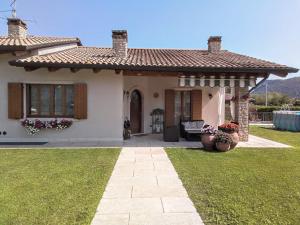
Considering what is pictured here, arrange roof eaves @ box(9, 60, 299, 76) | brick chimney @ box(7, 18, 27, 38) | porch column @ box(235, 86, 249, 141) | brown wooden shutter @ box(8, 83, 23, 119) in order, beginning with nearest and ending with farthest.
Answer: roof eaves @ box(9, 60, 299, 76)
brown wooden shutter @ box(8, 83, 23, 119)
porch column @ box(235, 86, 249, 141)
brick chimney @ box(7, 18, 27, 38)

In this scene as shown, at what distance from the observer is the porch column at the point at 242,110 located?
1500 cm

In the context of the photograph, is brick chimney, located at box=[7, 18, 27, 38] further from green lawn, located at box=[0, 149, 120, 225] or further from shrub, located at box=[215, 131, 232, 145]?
shrub, located at box=[215, 131, 232, 145]

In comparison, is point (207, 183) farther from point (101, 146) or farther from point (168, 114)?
point (168, 114)

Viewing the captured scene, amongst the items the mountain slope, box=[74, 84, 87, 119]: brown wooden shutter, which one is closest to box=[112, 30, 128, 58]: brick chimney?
box=[74, 84, 87, 119]: brown wooden shutter

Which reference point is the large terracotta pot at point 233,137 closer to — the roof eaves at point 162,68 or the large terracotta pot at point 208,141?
the large terracotta pot at point 208,141

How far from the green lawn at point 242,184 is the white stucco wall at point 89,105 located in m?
4.26

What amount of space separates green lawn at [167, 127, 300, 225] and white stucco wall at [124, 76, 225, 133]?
6.05 metres

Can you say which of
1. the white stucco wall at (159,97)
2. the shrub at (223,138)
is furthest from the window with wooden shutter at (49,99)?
the shrub at (223,138)

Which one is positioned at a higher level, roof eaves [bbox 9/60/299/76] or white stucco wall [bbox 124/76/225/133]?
roof eaves [bbox 9/60/299/76]

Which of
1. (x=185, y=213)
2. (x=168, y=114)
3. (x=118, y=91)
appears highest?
(x=118, y=91)

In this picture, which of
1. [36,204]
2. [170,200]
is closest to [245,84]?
[170,200]

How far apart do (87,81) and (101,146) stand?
11.6ft

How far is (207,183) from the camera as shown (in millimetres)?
7371

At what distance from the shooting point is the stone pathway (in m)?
5.19
